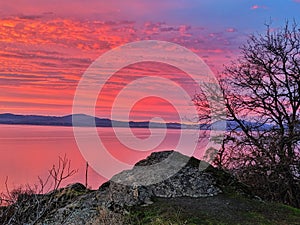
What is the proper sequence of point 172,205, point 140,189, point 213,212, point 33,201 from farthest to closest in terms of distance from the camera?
point 33,201 < point 140,189 < point 172,205 < point 213,212

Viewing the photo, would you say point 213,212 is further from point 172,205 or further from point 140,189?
point 140,189

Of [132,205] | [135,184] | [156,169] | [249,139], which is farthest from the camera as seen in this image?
[249,139]

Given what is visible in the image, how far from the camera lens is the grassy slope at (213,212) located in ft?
34.0

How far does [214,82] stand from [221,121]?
1663mm

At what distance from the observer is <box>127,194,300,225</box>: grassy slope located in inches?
408

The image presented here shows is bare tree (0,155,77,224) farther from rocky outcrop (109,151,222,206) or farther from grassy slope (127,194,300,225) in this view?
grassy slope (127,194,300,225)

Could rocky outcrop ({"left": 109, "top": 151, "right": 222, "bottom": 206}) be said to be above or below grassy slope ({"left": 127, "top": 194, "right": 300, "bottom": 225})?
above

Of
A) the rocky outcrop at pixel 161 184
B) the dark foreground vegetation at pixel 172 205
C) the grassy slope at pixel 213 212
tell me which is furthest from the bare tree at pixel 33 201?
the grassy slope at pixel 213 212

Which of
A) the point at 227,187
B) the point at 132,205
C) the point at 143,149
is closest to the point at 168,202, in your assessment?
the point at 132,205

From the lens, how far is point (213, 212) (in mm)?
10945

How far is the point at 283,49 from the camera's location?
61.0 feet

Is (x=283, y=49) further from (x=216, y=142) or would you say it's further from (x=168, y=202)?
(x=168, y=202)

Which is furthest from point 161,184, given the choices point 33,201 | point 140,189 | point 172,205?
point 33,201

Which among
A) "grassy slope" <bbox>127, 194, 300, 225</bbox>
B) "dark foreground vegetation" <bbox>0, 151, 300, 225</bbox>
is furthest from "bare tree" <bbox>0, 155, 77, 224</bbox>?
"grassy slope" <bbox>127, 194, 300, 225</bbox>
